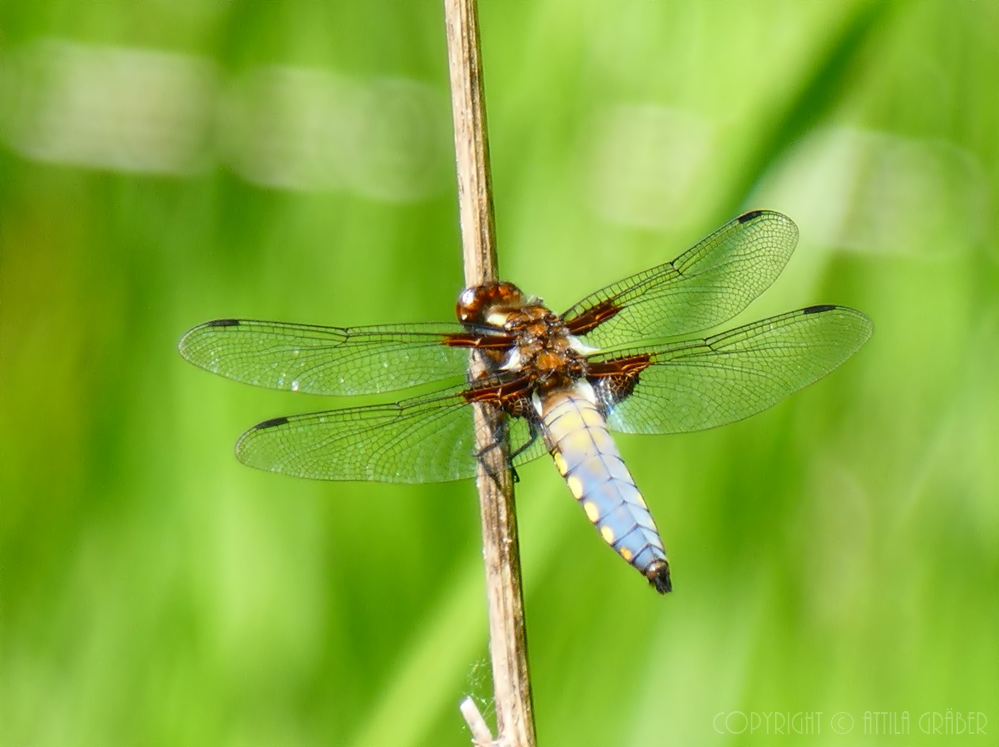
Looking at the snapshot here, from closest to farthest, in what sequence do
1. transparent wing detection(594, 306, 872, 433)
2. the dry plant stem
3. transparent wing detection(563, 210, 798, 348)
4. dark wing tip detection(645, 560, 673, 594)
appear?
the dry plant stem < dark wing tip detection(645, 560, 673, 594) < transparent wing detection(594, 306, 872, 433) < transparent wing detection(563, 210, 798, 348)

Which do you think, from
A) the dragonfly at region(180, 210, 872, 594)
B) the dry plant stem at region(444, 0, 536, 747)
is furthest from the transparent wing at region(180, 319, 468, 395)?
the dry plant stem at region(444, 0, 536, 747)

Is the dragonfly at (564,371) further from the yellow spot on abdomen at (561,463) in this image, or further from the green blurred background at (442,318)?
the green blurred background at (442,318)

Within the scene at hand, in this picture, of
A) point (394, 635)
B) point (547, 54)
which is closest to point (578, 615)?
point (394, 635)

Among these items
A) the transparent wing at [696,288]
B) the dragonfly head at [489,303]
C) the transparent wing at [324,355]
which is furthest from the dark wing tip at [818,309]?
the transparent wing at [324,355]

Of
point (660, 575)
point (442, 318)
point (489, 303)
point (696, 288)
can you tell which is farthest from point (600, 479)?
point (442, 318)

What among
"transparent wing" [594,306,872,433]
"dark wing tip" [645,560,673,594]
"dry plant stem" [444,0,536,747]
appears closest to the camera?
"dry plant stem" [444,0,536,747]

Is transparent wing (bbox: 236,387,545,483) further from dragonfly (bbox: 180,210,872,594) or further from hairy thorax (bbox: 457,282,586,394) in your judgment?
hairy thorax (bbox: 457,282,586,394)
